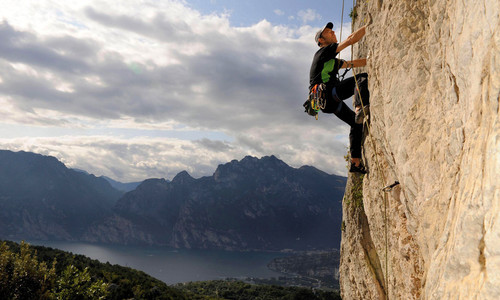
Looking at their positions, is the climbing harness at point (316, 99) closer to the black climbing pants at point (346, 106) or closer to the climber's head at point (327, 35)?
the black climbing pants at point (346, 106)

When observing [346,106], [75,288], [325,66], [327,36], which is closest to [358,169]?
[346,106]

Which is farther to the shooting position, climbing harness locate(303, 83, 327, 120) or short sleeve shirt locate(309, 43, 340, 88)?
climbing harness locate(303, 83, 327, 120)

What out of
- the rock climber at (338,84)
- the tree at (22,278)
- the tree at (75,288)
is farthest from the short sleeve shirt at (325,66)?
the tree at (22,278)

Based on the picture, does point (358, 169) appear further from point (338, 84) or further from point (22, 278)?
point (22, 278)

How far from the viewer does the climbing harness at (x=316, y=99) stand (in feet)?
23.3

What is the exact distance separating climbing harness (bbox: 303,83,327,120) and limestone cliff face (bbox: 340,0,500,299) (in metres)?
1.24

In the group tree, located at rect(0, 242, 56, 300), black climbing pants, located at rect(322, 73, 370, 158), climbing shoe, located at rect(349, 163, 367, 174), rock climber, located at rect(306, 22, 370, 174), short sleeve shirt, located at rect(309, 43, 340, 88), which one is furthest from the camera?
tree, located at rect(0, 242, 56, 300)

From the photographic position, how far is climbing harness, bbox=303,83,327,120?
7113 millimetres

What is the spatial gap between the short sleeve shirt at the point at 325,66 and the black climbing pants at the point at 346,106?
0.28 meters

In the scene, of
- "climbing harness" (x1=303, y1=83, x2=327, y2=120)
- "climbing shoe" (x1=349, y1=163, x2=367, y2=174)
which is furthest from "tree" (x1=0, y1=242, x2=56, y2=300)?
"climbing shoe" (x1=349, y1=163, x2=367, y2=174)

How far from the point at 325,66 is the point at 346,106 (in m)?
1.18

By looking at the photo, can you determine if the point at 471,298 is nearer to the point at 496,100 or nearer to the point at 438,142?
the point at 496,100

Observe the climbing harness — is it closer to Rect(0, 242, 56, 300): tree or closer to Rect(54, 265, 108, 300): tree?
Rect(54, 265, 108, 300): tree

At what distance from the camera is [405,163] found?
4738 millimetres
